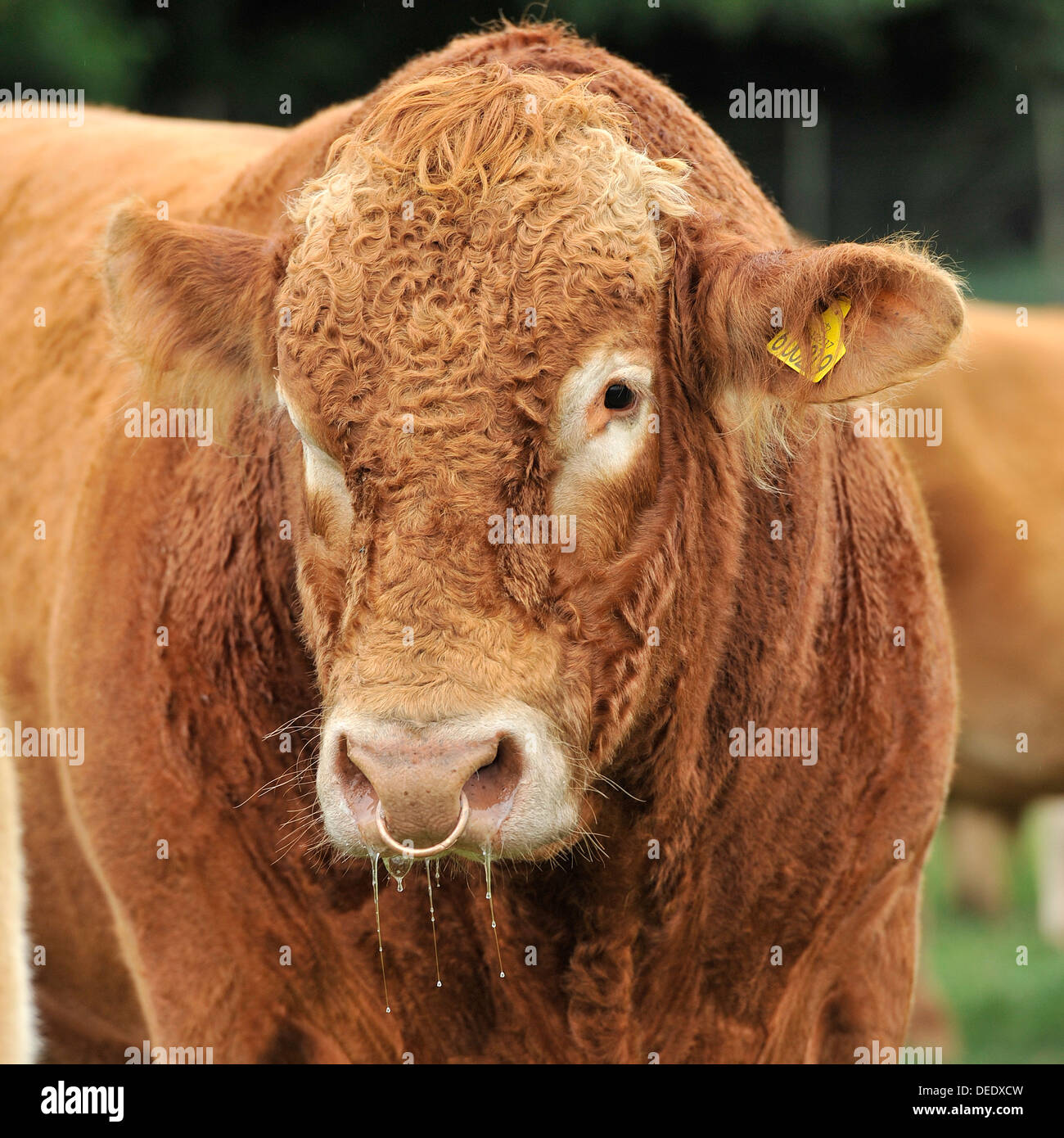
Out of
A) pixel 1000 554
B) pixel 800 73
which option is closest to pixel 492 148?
pixel 1000 554

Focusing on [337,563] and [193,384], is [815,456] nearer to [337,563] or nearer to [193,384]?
[337,563]

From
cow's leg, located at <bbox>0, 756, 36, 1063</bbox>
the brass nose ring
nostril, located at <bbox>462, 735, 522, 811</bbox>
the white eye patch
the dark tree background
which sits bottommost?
cow's leg, located at <bbox>0, 756, 36, 1063</bbox>

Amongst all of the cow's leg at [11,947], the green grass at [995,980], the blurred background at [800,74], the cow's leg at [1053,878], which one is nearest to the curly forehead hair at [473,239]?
the cow's leg at [11,947]

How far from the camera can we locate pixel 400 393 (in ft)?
8.02

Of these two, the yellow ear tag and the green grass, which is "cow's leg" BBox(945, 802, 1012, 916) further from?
the yellow ear tag

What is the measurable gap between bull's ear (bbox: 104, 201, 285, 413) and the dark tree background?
10.0 metres

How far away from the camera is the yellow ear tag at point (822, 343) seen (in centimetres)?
259

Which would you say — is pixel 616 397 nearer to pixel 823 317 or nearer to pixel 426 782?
pixel 823 317

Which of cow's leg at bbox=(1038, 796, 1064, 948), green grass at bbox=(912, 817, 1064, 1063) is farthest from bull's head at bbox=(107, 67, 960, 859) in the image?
cow's leg at bbox=(1038, 796, 1064, 948)

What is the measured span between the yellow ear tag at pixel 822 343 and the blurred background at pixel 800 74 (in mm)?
10174

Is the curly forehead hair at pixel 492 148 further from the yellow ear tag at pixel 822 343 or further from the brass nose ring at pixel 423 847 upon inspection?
the brass nose ring at pixel 423 847

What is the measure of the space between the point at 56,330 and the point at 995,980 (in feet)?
17.8

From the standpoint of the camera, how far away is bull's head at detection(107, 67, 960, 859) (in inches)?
92.2

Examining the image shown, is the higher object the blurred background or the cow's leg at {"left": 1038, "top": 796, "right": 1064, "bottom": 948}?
the blurred background
